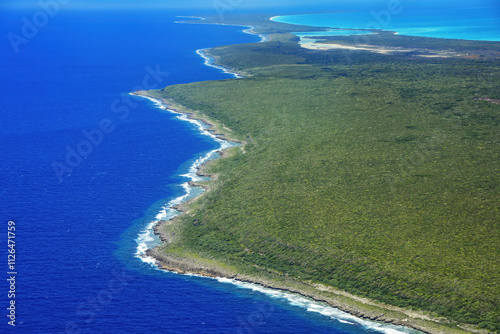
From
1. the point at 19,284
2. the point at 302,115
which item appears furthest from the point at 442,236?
the point at 302,115

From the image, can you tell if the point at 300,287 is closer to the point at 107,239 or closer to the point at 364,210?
the point at 364,210

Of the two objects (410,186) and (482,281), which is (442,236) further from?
(410,186)

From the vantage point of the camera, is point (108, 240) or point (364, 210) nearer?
point (108, 240)

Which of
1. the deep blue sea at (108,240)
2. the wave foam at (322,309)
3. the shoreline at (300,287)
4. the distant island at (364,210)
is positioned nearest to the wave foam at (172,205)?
the deep blue sea at (108,240)

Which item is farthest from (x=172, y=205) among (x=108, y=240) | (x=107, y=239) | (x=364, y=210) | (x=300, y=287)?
(x=300, y=287)

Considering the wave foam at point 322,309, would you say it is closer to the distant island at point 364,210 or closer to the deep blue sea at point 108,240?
the deep blue sea at point 108,240

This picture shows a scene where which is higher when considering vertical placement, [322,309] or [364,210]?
[364,210]

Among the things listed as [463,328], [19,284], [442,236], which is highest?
[442,236]

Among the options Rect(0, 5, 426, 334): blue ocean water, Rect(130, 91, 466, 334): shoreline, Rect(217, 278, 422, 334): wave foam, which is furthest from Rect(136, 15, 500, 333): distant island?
Rect(0, 5, 426, 334): blue ocean water
